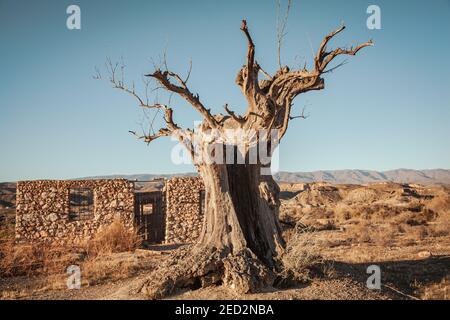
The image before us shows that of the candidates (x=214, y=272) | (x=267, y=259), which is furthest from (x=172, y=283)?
(x=267, y=259)

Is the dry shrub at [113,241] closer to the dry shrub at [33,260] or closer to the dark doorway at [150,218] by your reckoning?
the dry shrub at [33,260]

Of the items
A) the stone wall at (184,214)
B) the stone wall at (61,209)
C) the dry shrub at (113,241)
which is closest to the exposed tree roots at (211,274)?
the dry shrub at (113,241)

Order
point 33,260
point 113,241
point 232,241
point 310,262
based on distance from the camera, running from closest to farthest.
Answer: point 232,241 → point 310,262 → point 33,260 → point 113,241

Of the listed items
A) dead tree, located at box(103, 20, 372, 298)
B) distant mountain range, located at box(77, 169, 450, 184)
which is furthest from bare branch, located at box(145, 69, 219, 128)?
distant mountain range, located at box(77, 169, 450, 184)

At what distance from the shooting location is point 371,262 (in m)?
11.6

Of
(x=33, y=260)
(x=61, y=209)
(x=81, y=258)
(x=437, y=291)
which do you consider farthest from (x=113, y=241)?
(x=437, y=291)

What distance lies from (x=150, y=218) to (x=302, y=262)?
1064 cm

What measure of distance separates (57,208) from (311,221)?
39.0 ft

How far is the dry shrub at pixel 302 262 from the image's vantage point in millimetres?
8188

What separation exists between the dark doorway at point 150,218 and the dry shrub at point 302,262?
9.50 m

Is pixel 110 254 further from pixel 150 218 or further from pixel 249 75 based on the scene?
pixel 249 75

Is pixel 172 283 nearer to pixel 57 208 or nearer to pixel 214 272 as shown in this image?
pixel 214 272

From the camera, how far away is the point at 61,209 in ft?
54.6

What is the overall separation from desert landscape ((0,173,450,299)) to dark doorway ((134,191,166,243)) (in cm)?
98
